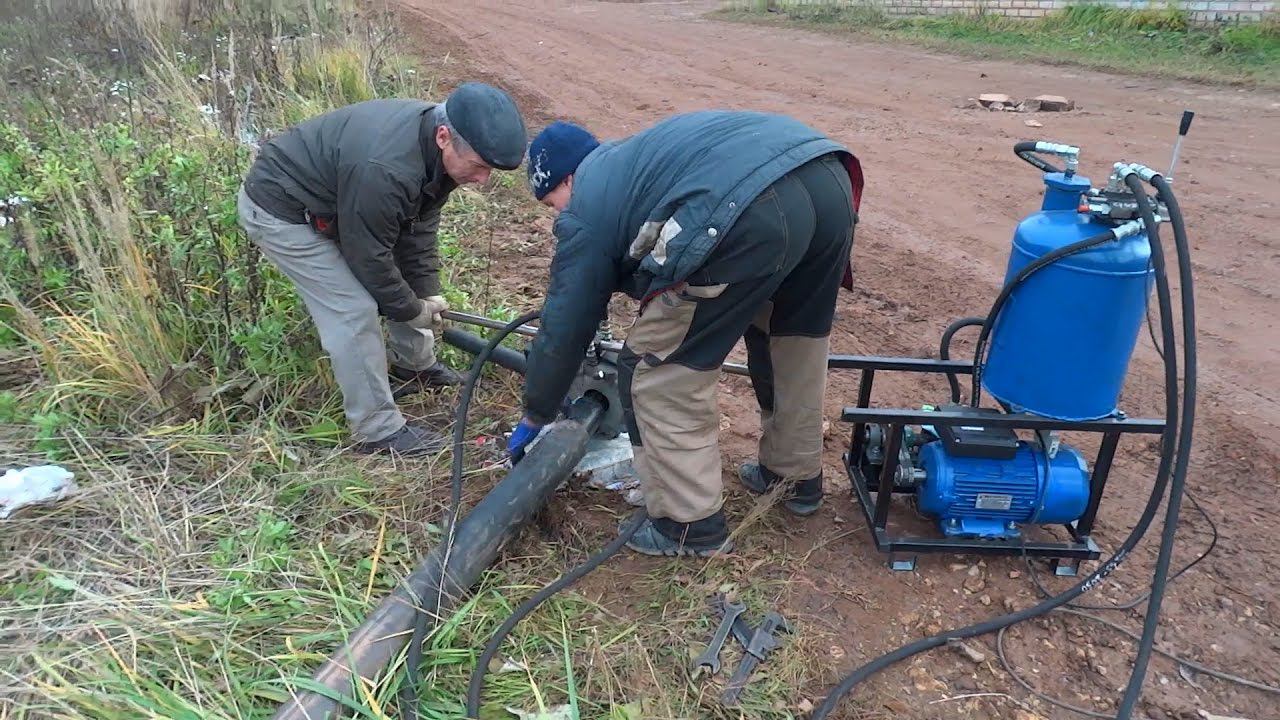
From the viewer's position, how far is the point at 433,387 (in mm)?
3955

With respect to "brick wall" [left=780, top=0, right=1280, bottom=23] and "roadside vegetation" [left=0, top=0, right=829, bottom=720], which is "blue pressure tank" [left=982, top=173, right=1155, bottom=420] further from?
"brick wall" [left=780, top=0, right=1280, bottom=23]

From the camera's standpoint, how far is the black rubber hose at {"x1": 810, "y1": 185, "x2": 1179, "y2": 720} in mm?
2145

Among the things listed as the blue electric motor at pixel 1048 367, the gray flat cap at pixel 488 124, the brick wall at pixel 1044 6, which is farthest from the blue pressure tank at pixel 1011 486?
the brick wall at pixel 1044 6

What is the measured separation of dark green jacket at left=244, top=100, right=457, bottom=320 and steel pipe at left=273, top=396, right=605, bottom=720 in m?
0.88

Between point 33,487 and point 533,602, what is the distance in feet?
5.98

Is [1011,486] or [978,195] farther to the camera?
[978,195]

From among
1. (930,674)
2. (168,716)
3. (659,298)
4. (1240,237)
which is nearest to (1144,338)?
(1240,237)

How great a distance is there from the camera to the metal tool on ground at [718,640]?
8.09ft

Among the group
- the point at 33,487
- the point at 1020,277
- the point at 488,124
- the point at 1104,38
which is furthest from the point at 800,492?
the point at 1104,38

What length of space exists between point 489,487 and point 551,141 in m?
1.36

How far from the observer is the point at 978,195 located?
244 inches

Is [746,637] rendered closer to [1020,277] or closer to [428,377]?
[1020,277]

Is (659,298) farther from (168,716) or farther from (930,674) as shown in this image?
(168,716)

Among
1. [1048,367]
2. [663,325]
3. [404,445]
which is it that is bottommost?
[404,445]
